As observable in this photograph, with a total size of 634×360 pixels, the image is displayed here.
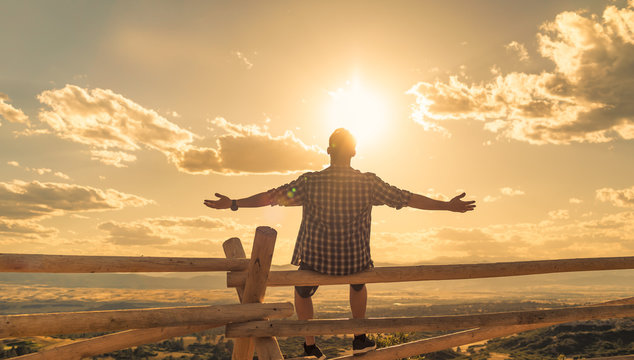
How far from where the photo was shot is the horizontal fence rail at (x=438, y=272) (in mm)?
4496

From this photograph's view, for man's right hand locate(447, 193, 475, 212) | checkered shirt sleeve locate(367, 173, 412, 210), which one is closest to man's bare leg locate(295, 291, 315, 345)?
checkered shirt sleeve locate(367, 173, 412, 210)

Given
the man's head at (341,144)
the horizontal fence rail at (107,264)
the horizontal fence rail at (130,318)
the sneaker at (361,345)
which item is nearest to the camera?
the horizontal fence rail at (130,318)

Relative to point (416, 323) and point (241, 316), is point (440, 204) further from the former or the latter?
point (241, 316)

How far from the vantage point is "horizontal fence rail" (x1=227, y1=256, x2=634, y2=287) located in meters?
4.50

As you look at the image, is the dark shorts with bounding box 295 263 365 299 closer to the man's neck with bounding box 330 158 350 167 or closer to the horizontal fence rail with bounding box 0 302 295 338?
the horizontal fence rail with bounding box 0 302 295 338

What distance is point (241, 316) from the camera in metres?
4.15

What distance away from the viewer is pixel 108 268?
3.98m

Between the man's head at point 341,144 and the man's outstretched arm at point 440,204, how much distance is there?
87 cm

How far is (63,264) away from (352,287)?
8.87 ft

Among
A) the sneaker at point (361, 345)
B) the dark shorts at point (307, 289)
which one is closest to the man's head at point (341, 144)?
the dark shorts at point (307, 289)

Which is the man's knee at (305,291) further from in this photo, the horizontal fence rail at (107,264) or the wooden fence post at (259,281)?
the horizontal fence rail at (107,264)

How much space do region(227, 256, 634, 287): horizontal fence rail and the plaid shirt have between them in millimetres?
107

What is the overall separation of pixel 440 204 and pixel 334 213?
1340 millimetres

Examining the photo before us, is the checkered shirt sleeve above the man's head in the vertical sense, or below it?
below
